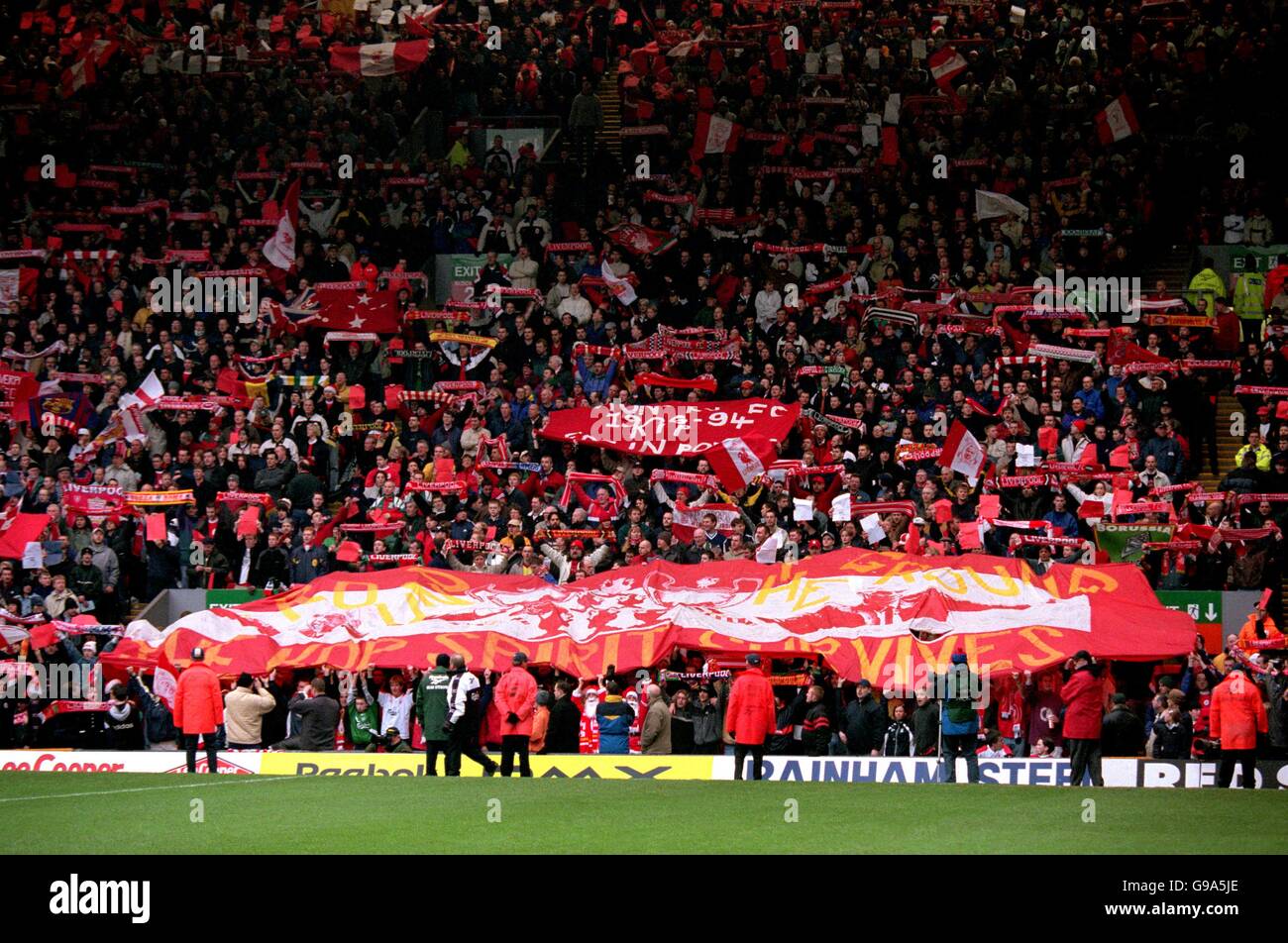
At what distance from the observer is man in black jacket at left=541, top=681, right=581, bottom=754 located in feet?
74.1

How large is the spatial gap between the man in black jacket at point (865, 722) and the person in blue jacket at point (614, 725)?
8.78 feet

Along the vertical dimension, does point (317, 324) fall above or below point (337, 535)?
above

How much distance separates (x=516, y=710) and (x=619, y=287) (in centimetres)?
1330

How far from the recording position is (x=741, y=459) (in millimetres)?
27438

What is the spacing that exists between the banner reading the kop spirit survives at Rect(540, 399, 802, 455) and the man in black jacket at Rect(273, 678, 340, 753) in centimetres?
680

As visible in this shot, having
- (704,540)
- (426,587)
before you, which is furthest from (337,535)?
(704,540)

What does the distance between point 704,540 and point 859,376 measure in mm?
4196

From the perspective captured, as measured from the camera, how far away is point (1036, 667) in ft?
71.1

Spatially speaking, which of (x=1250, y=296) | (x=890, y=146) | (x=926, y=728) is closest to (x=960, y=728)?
(x=926, y=728)

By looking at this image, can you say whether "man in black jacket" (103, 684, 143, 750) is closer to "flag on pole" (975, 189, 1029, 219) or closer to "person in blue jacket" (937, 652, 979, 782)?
"person in blue jacket" (937, 652, 979, 782)

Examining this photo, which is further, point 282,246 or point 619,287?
point 282,246

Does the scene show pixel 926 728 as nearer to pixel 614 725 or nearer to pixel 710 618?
pixel 710 618

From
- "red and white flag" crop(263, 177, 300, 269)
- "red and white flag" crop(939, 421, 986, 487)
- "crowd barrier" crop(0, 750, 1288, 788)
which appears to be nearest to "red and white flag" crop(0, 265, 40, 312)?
"red and white flag" crop(263, 177, 300, 269)

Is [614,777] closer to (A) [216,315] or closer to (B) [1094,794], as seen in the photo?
(B) [1094,794]
